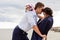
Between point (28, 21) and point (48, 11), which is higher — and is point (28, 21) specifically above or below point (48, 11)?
below

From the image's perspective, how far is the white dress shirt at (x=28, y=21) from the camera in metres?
5.94

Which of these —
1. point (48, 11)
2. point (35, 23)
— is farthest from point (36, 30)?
point (48, 11)

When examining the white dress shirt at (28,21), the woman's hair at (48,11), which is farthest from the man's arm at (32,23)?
the woman's hair at (48,11)

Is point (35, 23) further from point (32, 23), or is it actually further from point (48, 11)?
point (48, 11)

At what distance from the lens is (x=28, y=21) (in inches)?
236

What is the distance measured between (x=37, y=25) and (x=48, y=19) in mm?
273

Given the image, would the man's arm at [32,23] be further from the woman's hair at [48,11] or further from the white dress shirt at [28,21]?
the woman's hair at [48,11]

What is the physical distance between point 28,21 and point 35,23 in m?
0.15

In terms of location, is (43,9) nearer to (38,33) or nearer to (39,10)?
(39,10)

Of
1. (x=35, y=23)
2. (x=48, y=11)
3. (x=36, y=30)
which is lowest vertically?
(x=36, y=30)

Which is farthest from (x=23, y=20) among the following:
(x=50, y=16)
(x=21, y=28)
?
(x=50, y=16)

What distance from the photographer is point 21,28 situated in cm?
610

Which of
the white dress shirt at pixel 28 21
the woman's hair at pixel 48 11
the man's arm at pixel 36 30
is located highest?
the woman's hair at pixel 48 11

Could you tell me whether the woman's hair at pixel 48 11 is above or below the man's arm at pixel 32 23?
above
